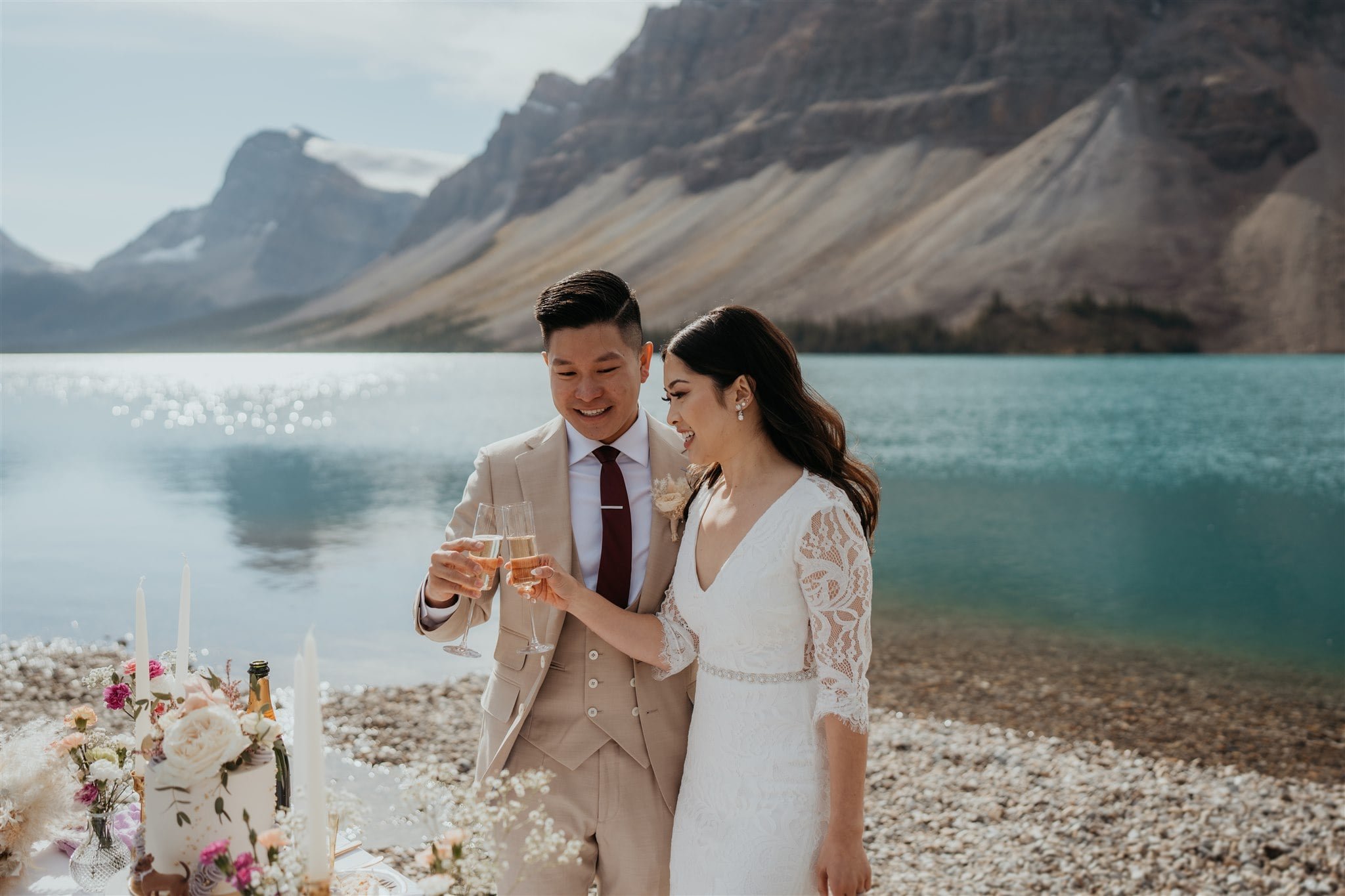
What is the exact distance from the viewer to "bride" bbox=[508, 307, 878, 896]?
255cm

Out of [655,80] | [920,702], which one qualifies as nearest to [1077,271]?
[920,702]

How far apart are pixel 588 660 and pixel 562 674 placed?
87mm

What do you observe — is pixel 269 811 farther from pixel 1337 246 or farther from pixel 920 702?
pixel 1337 246

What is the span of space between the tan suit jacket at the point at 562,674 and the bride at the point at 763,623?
105 millimetres

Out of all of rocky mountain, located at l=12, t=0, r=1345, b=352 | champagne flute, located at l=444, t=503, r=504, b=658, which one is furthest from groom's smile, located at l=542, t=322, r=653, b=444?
rocky mountain, located at l=12, t=0, r=1345, b=352

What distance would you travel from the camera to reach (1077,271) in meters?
90.3

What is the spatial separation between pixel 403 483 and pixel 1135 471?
2047 cm

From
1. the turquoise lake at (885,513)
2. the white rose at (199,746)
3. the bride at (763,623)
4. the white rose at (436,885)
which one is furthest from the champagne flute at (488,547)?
the turquoise lake at (885,513)

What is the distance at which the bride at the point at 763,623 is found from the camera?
2.55 meters

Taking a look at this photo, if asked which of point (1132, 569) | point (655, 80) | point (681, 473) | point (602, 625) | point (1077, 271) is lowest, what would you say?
point (1132, 569)

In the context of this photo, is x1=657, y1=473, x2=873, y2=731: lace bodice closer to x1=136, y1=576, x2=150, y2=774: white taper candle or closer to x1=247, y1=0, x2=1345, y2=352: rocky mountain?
x1=136, y1=576, x2=150, y2=774: white taper candle

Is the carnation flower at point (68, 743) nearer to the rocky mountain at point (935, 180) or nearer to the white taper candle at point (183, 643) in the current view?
the white taper candle at point (183, 643)

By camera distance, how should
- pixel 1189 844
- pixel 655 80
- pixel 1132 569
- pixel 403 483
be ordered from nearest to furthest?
pixel 1189 844 < pixel 1132 569 < pixel 403 483 < pixel 655 80

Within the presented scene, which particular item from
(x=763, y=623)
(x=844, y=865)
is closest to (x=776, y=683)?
(x=763, y=623)
